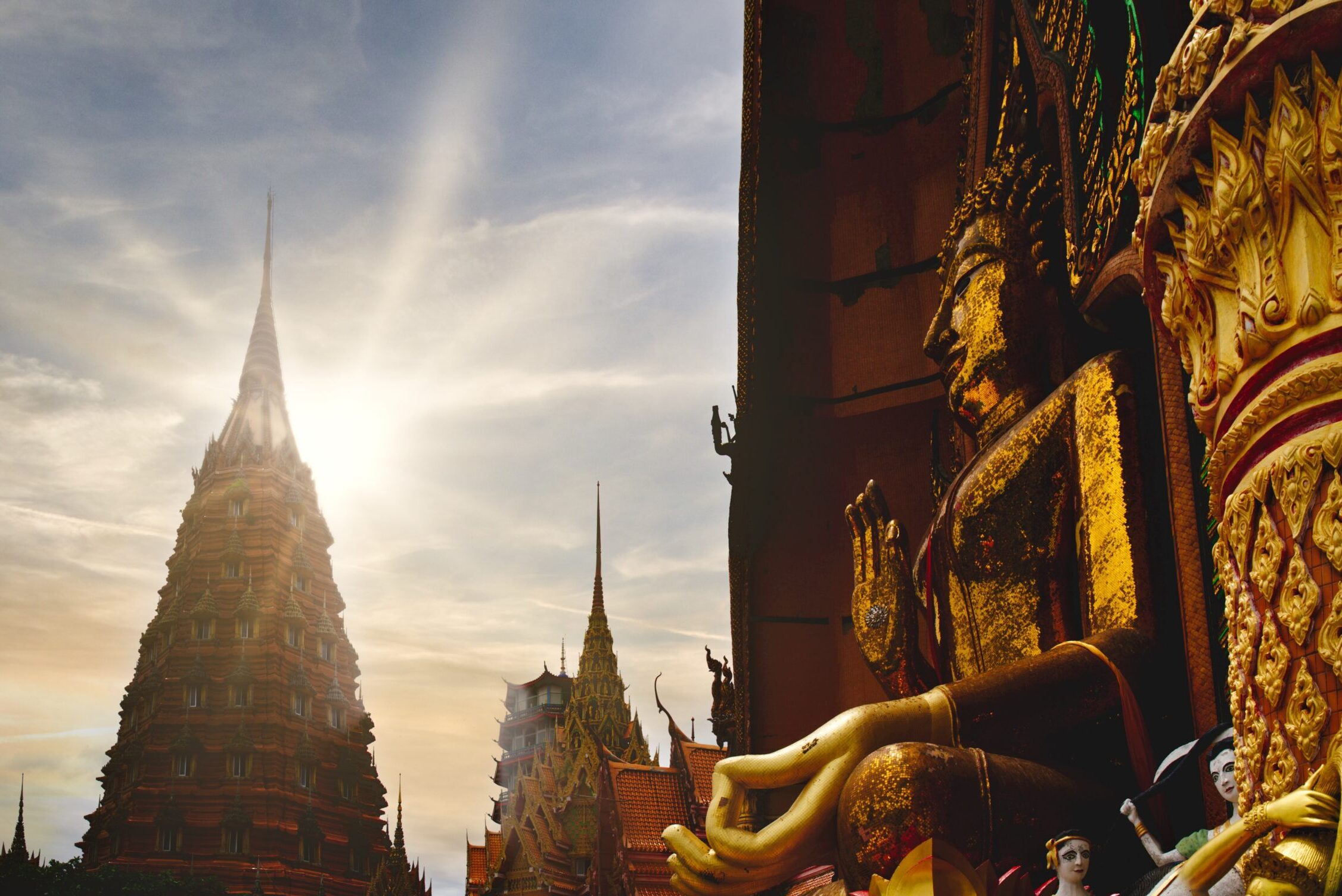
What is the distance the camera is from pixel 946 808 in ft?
7.66

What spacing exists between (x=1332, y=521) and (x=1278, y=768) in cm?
26

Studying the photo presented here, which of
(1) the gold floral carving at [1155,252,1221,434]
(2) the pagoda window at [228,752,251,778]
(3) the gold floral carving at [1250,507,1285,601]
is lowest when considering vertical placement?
(3) the gold floral carving at [1250,507,1285,601]

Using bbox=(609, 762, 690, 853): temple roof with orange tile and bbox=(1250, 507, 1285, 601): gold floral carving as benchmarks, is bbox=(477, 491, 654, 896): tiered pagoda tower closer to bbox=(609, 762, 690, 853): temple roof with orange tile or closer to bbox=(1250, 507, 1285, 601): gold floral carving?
bbox=(609, 762, 690, 853): temple roof with orange tile

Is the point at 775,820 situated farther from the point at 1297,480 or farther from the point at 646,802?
the point at 646,802

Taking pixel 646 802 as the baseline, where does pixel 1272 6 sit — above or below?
below

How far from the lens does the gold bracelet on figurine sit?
4.09 ft

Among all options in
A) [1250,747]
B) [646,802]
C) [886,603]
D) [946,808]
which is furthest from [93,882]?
[1250,747]

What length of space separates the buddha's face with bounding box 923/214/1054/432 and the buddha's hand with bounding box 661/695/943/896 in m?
1.31

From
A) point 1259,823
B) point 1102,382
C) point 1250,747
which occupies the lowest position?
point 1259,823

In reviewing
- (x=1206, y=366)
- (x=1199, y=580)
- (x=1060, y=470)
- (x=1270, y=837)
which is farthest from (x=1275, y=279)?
(x=1060, y=470)

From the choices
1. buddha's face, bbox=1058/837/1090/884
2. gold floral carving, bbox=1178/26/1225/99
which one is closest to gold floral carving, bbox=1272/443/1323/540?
gold floral carving, bbox=1178/26/1225/99

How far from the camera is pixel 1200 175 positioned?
1513 mm

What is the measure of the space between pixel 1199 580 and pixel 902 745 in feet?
1.97

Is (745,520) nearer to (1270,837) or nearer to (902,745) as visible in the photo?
(902,745)
